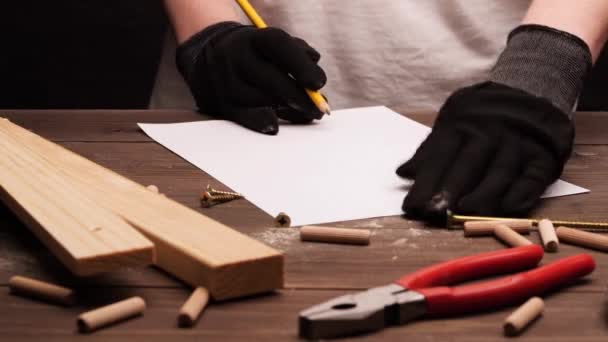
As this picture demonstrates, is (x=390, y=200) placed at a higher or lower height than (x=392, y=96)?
higher

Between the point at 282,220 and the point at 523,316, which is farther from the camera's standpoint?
the point at 282,220

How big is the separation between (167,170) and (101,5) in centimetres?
131

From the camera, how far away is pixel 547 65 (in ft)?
3.29

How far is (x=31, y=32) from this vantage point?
2189 mm

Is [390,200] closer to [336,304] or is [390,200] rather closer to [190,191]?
[190,191]

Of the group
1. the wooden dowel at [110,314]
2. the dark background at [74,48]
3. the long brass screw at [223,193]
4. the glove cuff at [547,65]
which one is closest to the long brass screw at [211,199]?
the long brass screw at [223,193]

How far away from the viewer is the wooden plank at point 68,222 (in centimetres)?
59

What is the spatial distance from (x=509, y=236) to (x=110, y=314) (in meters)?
0.32

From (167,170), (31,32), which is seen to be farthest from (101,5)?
(167,170)

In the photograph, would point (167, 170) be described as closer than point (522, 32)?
Yes

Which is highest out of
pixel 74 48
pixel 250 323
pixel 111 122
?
pixel 250 323

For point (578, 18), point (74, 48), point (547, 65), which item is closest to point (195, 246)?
point (547, 65)

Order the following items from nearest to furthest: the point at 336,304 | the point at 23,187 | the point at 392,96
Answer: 1. the point at 336,304
2. the point at 23,187
3. the point at 392,96

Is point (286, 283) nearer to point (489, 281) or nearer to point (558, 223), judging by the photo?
point (489, 281)
